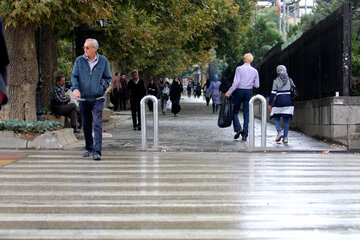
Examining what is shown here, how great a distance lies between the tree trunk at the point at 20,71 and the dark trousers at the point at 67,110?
5.02 ft

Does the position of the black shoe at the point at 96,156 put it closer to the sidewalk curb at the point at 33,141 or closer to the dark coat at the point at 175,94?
the sidewalk curb at the point at 33,141

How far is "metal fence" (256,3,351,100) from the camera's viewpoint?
11266 millimetres

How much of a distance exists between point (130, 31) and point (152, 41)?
4.17ft

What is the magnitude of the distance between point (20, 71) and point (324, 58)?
22.8 feet

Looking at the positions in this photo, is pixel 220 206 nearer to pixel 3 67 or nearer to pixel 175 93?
pixel 3 67

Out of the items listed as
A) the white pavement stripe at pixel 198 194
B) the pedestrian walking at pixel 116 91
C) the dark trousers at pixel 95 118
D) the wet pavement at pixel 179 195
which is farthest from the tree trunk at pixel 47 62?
the pedestrian walking at pixel 116 91

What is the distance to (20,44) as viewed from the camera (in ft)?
37.0

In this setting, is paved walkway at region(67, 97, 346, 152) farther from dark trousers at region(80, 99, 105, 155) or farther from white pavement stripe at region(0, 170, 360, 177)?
white pavement stripe at region(0, 170, 360, 177)

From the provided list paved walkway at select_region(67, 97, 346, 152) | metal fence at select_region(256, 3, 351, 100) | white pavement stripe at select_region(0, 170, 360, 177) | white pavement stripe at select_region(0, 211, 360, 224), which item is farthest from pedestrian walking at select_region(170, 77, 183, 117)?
white pavement stripe at select_region(0, 211, 360, 224)

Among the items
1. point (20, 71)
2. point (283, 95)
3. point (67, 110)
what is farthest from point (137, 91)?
point (283, 95)

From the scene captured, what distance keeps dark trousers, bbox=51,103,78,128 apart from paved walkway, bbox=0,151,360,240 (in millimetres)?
4237

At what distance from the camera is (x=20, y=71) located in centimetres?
1131

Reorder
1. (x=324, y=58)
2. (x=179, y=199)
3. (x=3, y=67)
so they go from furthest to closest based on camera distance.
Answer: (x=324, y=58)
(x=179, y=199)
(x=3, y=67)

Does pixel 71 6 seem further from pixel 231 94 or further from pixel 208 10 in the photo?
pixel 208 10
